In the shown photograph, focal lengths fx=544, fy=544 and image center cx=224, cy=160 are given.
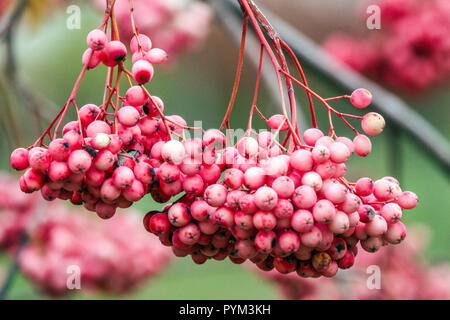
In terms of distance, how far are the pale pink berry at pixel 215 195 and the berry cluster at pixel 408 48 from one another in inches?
55.4

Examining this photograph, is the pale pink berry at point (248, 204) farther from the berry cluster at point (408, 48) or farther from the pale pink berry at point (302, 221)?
the berry cluster at point (408, 48)

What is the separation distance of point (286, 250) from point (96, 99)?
2153mm

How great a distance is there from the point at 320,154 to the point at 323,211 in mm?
55

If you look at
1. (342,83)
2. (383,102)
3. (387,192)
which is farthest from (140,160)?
(383,102)

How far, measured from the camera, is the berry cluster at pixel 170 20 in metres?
1.82

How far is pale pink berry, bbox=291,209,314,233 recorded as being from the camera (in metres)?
0.52

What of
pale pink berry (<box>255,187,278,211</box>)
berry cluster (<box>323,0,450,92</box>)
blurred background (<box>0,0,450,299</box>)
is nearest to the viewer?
pale pink berry (<box>255,187,278,211</box>)

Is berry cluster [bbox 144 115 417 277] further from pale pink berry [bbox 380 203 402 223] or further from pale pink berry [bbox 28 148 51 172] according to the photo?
pale pink berry [bbox 28 148 51 172]

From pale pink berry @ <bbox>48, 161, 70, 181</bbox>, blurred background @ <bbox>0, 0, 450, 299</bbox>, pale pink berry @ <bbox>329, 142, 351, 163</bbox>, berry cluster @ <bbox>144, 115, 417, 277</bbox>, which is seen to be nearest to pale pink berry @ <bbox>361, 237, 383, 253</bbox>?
berry cluster @ <bbox>144, 115, 417, 277</bbox>

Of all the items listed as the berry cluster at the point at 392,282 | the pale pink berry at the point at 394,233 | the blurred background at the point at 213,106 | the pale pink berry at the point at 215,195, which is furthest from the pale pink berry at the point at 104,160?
the berry cluster at the point at 392,282

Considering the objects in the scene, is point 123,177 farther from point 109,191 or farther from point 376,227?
point 376,227

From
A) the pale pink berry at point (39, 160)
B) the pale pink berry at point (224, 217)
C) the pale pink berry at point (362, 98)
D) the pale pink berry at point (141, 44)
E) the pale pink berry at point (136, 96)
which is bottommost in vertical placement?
the pale pink berry at point (224, 217)

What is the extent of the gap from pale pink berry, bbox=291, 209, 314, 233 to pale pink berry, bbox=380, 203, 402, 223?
4.2 inches

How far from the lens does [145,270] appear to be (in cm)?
152
